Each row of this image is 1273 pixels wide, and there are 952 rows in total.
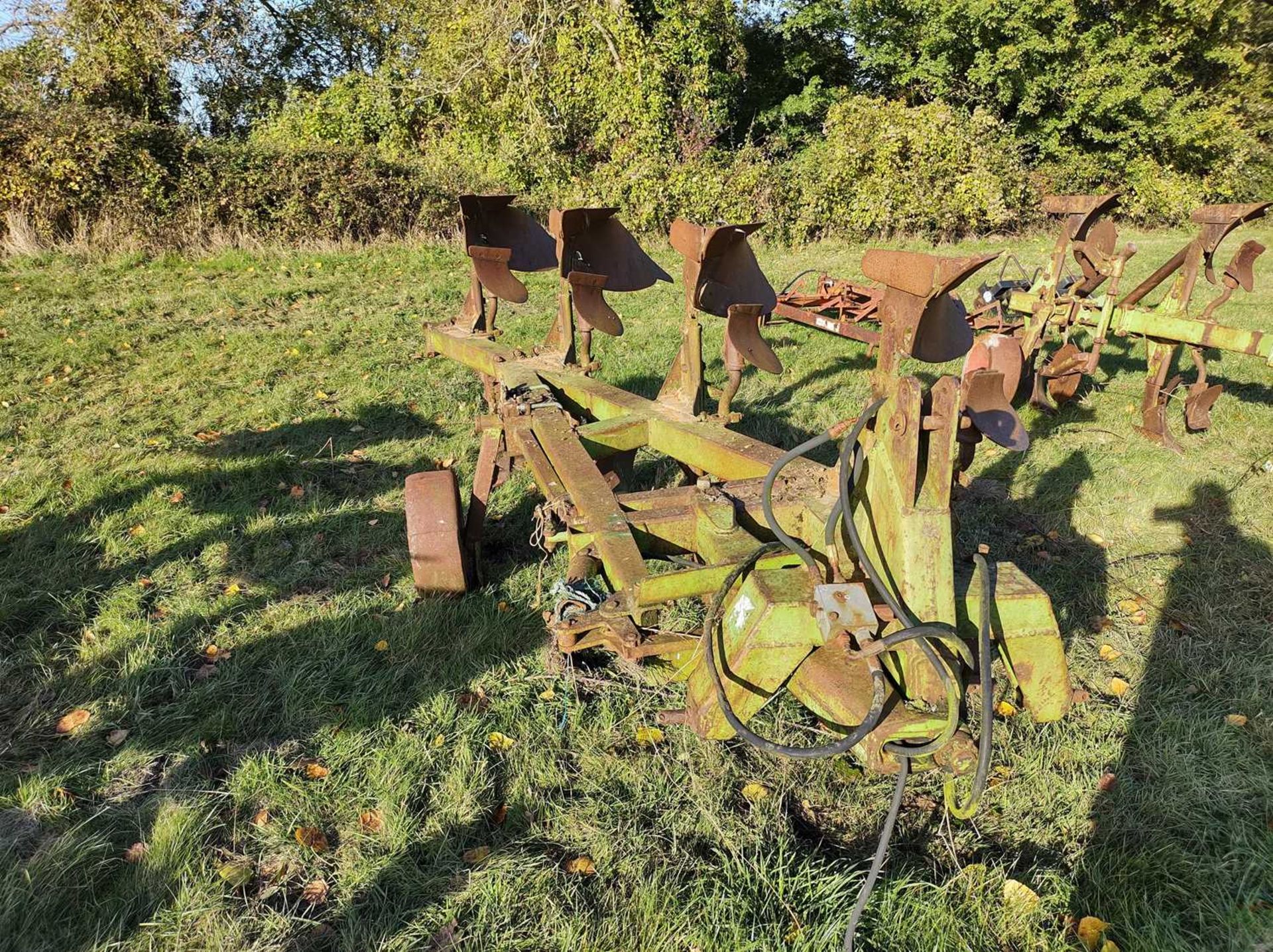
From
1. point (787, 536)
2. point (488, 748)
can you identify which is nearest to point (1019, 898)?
point (787, 536)

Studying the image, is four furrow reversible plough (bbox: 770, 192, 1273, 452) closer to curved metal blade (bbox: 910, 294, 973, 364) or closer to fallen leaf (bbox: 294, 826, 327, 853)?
curved metal blade (bbox: 910, 294, 973, 364)

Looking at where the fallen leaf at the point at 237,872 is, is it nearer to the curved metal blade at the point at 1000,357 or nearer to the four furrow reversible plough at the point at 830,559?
the four furrow reversible plough at the point at 830,559

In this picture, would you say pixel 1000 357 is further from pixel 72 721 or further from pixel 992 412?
pixel 72 721

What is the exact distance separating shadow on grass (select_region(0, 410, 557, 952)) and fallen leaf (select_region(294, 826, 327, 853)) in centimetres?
21

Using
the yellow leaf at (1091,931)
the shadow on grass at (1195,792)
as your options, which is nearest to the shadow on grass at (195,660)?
the yellow leaf at (1091,931)

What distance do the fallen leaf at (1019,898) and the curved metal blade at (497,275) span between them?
3.45 metres

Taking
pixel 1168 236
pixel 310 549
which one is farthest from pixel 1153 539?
pixel 1168 236

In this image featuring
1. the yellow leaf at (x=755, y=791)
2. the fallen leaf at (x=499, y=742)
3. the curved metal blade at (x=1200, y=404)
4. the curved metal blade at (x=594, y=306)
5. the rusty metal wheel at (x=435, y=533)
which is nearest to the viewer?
the yellow leaf at (x=755, y=791)

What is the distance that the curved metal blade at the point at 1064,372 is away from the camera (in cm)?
574

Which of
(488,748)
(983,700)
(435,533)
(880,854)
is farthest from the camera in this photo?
(435,533)

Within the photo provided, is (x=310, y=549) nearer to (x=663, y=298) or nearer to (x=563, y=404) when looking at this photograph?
(x=563, y=404)

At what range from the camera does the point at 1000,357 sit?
5.35m

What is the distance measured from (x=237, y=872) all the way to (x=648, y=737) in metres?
1.42

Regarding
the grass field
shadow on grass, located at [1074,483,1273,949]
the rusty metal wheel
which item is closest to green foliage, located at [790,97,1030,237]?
the grass field
